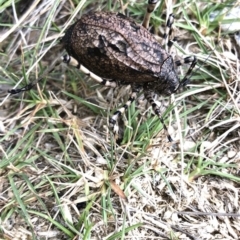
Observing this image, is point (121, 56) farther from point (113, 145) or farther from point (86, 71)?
point (113, 145)

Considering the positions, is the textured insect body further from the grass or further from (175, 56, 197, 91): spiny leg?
the grass

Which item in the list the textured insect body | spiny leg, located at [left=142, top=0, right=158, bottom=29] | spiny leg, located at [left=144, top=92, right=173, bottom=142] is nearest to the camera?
the textured insect body

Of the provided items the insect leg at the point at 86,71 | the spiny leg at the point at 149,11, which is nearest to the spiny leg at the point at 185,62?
the spiny leg at the point at 149,11

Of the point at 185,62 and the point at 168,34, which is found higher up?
the point at 168,34

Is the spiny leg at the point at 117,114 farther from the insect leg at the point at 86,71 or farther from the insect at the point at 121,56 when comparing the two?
the insect leg at the point at 86,71

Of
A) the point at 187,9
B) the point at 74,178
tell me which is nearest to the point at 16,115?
the point at 74,178

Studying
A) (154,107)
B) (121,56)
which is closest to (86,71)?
(121,56)

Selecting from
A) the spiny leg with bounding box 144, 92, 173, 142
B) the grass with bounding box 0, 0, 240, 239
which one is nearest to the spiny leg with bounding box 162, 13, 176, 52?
the grass with bounding box 0, 0, 240, 239
